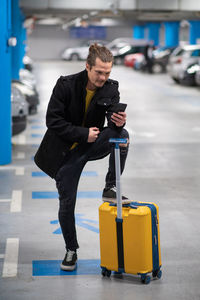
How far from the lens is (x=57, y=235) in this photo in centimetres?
583

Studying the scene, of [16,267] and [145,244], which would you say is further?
[16,267]

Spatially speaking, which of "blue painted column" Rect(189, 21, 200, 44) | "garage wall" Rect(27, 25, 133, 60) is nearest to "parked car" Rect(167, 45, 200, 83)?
"blue painted column" Rect(189, 21, 200, 44)

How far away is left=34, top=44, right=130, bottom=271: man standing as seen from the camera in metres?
4.45

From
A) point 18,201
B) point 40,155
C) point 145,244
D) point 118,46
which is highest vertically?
point 40,155

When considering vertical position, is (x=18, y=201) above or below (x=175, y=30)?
above

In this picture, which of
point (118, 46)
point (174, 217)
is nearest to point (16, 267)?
point (174, 217)

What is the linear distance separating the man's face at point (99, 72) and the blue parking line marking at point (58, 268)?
4.81 ft

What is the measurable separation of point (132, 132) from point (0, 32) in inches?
178

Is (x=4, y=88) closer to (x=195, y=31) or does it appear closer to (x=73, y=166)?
(x=73, y=166)

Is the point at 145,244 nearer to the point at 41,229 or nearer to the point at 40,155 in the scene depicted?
the point at 40,155

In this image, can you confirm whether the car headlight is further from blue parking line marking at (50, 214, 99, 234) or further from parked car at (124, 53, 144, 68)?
blue parking line marking at (50, 214, 99, 234)

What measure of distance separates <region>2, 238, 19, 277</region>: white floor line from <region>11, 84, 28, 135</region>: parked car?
18.1 ft

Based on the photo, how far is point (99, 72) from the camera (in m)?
4.40

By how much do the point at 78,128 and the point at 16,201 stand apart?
9.55 ft
